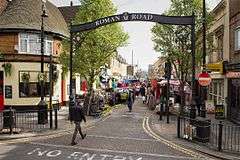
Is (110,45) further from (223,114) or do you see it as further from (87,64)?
(223,114)

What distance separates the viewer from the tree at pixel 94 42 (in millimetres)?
30578

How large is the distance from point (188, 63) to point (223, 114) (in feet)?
14.9

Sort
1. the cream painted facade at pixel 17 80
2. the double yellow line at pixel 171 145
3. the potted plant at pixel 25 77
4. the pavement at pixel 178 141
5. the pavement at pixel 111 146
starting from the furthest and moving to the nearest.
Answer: the potted plant at pixel 25 77, the cream painted facade at pixel 17 80, the double yellow line at pixel 171 145, the pavement at pixel 178 141, the pavement at pixel 111 146

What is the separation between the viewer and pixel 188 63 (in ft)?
104

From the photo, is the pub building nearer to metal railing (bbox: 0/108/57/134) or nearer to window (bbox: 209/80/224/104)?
metal railing (bbox: 0/108/57/134)

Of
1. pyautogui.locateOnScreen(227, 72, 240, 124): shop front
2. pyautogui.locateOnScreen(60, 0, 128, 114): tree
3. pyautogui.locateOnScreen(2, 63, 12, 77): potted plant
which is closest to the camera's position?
pyautogui.locateOnScreen(227, 72, 240, 124): shop front

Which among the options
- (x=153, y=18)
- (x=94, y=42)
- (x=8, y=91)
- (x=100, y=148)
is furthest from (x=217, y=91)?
(x=100, y=148)

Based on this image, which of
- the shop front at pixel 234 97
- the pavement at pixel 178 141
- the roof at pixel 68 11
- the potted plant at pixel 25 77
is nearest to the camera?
the pavement at pixel 178 141

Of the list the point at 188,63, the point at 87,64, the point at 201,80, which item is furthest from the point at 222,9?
the point at 201,80

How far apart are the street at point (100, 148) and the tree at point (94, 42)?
966cm

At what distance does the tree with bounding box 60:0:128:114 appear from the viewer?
30.6 meters

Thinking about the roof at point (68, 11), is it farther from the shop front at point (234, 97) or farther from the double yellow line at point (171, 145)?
the double yellow line at point (171, 145)

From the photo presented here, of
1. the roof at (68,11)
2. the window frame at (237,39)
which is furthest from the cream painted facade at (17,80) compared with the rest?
the roof at (68,11)

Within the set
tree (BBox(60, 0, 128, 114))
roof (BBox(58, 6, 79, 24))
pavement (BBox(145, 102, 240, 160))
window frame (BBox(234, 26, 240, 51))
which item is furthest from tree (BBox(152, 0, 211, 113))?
roof (BBox(58, 6, 79, 24))
